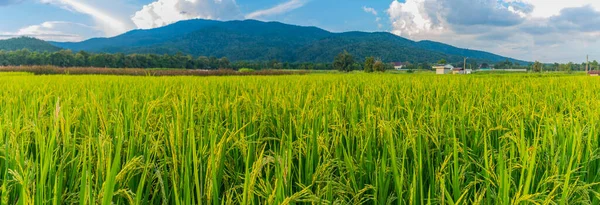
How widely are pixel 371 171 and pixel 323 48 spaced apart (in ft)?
520

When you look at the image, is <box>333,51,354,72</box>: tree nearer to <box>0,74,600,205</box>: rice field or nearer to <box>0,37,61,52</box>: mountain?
<box>0,37,61,52</box>: mountain

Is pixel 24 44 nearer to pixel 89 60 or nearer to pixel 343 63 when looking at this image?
pixel 89 60

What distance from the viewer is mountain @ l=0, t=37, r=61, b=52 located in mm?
91562

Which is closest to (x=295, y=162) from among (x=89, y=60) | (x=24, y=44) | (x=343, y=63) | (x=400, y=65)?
(x=89, y=60)

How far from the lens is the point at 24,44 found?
9694 centimetres

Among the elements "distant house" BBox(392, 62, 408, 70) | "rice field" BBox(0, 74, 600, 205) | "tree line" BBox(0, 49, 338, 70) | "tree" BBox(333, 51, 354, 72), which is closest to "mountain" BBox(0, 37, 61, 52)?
"tree line" BBox(0, 49, 338, 70)

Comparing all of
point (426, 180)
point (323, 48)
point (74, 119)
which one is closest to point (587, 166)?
point (426, 180)

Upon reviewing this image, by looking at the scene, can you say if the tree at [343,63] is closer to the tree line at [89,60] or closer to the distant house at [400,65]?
the tree line at [89,60]

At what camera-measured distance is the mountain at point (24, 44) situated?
91.6 metres

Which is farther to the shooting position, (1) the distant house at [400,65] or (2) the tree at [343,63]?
(1) the distant house at [400,65]

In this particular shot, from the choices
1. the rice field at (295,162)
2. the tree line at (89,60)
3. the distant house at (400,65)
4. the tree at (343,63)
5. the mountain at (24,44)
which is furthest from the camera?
the distant house at (400,65)

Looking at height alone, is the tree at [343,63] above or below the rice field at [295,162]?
above

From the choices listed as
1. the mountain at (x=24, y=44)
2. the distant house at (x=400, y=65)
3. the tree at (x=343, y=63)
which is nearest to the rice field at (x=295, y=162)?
the tree at (x=343, y=63)

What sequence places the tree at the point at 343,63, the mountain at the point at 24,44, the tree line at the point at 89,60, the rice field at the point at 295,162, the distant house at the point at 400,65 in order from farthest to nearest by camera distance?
the distant house at the point at 400,65 → the mountain at the point at 24,44 → the tree at the point at 343,63 → the tree line at the point at 89,60 → the rice field at the point at 295,162
